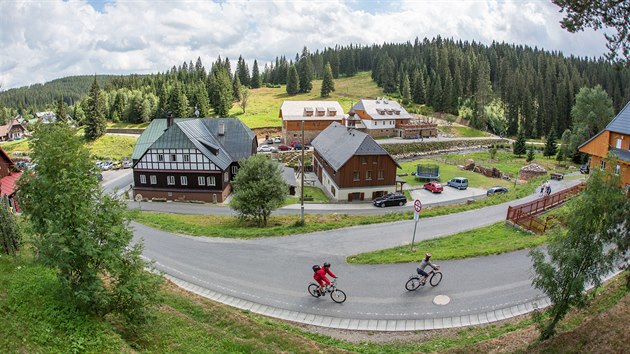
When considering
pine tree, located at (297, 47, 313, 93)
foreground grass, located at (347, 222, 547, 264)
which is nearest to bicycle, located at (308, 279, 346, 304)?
foreground grass, located at (347, 222, 547, 264)

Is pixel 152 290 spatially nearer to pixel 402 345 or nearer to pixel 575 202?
pixel 402 345

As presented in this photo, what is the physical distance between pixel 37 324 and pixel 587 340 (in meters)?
14.6

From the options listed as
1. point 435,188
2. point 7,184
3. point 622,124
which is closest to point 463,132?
point 435,188

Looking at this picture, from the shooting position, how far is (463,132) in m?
101

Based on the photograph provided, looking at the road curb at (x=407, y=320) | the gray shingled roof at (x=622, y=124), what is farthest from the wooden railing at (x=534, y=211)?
the road curb at (x=407, y=320)

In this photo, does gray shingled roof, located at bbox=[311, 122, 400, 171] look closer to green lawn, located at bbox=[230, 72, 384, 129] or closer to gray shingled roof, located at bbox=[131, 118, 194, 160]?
gray shingled roof, located at bbox=[131, 118, 194, 160]

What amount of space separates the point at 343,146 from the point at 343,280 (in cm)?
3150

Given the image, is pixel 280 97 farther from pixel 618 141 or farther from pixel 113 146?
pixel 618 141

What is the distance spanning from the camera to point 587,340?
12.3 meters

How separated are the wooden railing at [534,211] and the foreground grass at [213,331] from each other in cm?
980

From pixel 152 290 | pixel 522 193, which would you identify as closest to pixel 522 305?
pixel 152 290

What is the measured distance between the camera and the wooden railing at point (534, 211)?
26.7 metres

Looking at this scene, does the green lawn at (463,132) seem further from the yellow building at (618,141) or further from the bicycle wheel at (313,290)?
the bicycle wheel at (313,290)

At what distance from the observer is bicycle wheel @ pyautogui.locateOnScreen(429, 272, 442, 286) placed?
19000 millimetres
